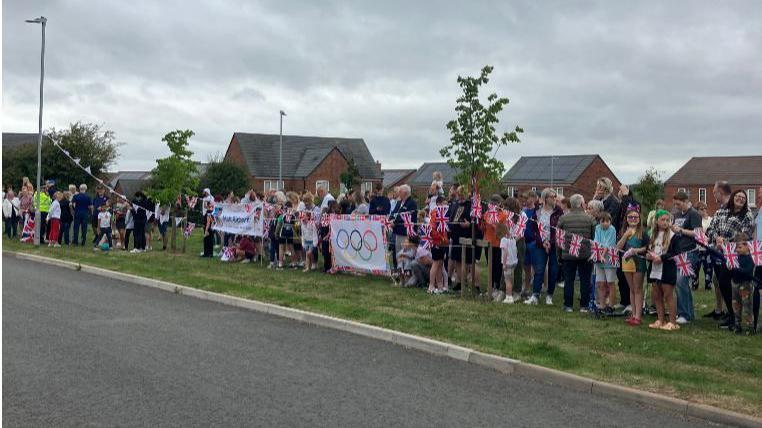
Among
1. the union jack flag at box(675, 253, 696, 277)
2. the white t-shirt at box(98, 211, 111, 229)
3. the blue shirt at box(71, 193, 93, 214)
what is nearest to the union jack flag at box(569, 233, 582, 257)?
the union jack flag at box(675, 253, 696, 277)

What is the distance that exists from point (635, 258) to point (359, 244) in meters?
6.84

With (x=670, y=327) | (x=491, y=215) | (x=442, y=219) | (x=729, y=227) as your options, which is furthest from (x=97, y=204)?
(x=729, y=227)

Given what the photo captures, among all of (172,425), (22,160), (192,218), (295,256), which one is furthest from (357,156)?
(172,425)

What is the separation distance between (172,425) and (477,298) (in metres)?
8.16

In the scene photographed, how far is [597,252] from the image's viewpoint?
465 inches

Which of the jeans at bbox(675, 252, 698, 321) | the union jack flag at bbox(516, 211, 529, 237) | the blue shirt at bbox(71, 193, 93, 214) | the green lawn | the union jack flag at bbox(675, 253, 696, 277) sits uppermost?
the blue shirt at bbox(71, 193, 93, 214)

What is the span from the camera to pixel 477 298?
44.8ft

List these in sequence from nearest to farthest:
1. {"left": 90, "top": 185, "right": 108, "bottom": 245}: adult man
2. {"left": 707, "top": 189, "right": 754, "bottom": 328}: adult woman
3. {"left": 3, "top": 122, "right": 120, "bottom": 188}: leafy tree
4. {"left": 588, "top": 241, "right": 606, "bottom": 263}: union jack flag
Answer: {"left": 707, "top": 189, "right": 754, "bottom": 328}: adult woman → {"left": 588, "top": 241, "right": 606, "bottom": 263}: union jack flag → {"left": 90, "top": 185, "right": 108, "bottom": 245}: adult man → {"left": 3, "top": 122, "right": 120, "bottom": 188}: leafy tree

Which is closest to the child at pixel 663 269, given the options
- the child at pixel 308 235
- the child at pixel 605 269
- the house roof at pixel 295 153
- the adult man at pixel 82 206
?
A: the child at pixel 605 269

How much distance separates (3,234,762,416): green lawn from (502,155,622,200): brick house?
76.1m

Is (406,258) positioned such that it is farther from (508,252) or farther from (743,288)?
(743,288)

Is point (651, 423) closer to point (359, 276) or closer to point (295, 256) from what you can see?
point (359, 276)

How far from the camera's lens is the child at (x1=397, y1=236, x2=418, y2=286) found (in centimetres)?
1541

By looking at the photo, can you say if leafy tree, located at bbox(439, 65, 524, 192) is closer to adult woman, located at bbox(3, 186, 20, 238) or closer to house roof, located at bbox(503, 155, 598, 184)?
adult woman, located at bbox(3, 186, 20, 238)
